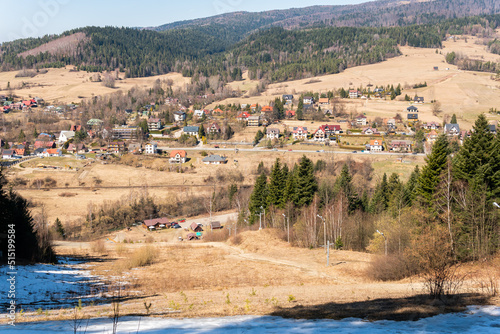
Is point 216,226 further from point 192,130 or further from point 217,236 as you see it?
point 192,130

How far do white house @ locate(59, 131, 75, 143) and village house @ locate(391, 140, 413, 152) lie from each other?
7589 centimetres

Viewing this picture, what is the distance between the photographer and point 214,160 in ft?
241

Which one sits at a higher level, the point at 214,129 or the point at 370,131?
the point at 214,129

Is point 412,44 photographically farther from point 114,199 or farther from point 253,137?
point 114,199

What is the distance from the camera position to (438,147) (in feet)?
77.9

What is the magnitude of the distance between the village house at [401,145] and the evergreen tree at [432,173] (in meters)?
51.8

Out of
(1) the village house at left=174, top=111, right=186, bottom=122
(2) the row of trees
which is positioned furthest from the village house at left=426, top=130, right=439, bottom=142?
(1) the village house at left=174, top=111, right=186, bottom=122

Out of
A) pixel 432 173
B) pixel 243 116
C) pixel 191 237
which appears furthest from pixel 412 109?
pixel 432 173

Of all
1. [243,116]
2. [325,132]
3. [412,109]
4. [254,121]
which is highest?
[243,116]

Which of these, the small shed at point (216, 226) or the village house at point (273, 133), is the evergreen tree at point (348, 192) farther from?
the village house at point (273, 133)

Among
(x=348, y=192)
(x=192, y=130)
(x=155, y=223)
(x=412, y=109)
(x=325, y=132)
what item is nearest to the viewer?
(x=348, y=192)

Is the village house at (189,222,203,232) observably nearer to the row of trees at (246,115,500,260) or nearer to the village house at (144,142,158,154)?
the row of trees at (246,115,500,260)

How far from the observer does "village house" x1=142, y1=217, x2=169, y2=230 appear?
163 feet

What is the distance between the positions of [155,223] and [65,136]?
54.8 meters
